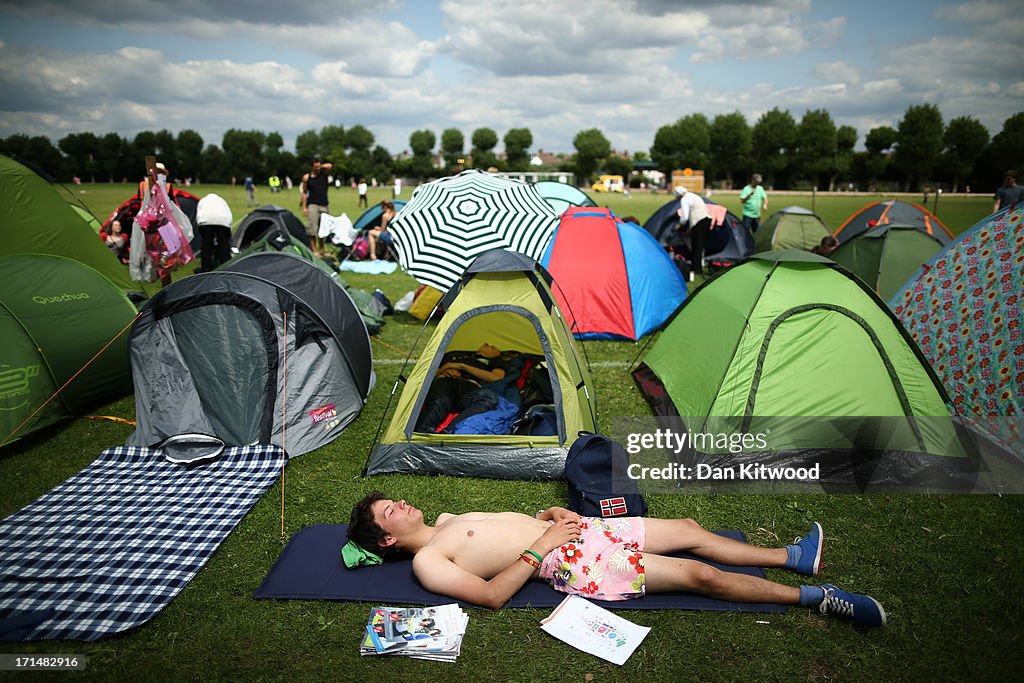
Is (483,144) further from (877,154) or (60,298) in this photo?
(60,298)

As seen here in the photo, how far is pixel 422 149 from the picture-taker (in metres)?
101

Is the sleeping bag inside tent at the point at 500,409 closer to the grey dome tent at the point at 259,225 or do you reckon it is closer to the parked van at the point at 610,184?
the grey dome tent at the point at 259,225

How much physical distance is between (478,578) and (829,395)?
3356 millimetres

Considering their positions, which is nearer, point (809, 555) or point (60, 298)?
point (809, 555)

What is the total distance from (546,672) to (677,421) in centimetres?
308

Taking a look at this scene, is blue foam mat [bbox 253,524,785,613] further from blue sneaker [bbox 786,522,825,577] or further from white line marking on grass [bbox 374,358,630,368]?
white line marking on grass [bbox 374,358,630,368]

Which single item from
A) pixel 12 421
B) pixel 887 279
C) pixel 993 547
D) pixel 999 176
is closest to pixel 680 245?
pixel 887 279

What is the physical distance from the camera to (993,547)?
4.00 metres

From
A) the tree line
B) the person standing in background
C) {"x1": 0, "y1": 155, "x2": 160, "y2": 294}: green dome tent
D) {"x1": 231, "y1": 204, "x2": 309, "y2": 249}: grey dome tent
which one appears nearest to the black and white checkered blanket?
{"x1": 0, "y1": 155, "x2": 160, "y2": 294}: green dome tent

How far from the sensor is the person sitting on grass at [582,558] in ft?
11.1

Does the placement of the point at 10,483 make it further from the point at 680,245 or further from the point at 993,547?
the point at 680,245

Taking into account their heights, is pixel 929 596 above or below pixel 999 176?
below

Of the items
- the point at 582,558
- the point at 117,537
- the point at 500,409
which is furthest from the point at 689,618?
the point at 117,537

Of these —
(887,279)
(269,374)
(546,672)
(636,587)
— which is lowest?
(546,672)
